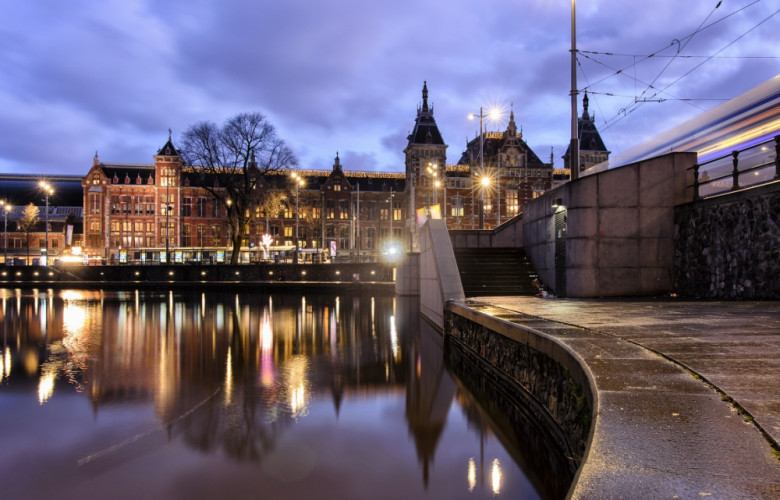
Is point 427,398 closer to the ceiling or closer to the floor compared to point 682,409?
closer to the floor

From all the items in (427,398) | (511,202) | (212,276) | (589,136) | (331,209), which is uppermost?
(589,136)

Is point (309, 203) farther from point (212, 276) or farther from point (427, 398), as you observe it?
point (427, 398)

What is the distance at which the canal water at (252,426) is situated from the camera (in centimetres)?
583

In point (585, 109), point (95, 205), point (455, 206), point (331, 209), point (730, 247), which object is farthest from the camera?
point (331, 209)

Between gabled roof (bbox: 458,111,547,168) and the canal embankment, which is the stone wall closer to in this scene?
the canal embankment

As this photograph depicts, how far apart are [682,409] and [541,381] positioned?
3.61 meters

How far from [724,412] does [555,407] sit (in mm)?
3027

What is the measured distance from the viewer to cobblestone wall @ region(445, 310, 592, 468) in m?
5.87

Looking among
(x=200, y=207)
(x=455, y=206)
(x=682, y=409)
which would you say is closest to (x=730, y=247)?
(x=682, y=409)

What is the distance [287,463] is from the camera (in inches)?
251

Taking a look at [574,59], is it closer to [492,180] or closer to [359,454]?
[359,454]

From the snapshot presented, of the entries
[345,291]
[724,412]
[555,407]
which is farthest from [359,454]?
[345,291]

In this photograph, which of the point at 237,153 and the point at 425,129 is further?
the point at 425,129

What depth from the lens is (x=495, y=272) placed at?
68.1ft
